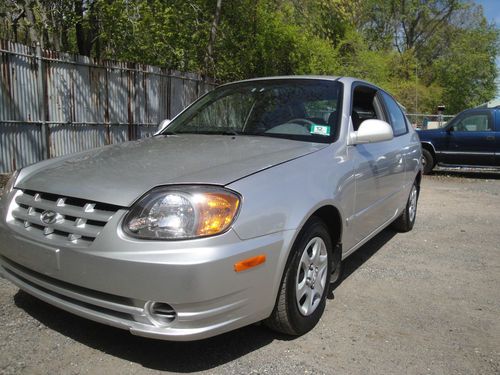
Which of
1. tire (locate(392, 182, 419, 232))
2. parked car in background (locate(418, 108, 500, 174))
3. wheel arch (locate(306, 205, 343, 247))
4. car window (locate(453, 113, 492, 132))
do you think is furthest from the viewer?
car window (locate(453, 113, 492, 132))

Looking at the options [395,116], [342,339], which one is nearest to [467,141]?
[395,116]

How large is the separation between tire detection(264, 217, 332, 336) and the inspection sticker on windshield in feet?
2.52

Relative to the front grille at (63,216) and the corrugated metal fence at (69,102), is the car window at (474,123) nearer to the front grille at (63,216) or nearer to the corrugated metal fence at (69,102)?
the corrugated metal fence at (69,102)

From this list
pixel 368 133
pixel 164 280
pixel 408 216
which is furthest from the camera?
pixel 408 216

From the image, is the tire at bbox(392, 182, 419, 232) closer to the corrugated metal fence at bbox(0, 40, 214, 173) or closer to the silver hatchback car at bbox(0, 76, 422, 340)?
the silver hatchback car at bbox(0, 76, 422, 340)

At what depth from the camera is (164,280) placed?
227 cm

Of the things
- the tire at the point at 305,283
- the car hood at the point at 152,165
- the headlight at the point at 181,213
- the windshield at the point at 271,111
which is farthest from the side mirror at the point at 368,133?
the headlight at the point at 181,213

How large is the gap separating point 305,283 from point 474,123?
35.2 ft

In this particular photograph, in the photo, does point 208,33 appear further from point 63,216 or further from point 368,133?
point 63,216

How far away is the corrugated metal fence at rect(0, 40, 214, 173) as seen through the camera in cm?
738

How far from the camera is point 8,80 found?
7.27 metres

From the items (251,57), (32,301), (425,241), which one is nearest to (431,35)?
(251,57)

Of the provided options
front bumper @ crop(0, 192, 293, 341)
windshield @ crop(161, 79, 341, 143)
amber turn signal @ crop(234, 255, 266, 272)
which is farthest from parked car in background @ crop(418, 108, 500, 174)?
amber turn signal @ crop(234, 255, 266, 272)

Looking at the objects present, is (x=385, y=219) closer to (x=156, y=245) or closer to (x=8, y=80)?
(x=156, y=245)
